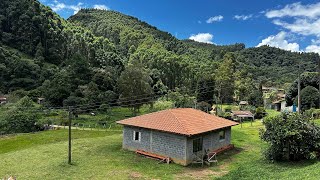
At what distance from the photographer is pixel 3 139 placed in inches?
1596

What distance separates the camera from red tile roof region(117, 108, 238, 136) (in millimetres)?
26125

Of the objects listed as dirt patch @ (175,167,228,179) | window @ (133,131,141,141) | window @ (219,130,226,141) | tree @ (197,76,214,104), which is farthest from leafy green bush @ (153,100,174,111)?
dirt patch @ (175,167,228,179)

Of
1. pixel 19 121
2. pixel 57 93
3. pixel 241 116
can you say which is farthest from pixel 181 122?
pixel 57 93

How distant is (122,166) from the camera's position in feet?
79.5

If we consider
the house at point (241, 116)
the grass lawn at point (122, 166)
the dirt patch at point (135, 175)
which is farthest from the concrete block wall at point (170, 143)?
the house at point (241, 116)

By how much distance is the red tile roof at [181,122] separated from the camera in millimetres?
26125

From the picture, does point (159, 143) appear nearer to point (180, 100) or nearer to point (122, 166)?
point (122, 166)

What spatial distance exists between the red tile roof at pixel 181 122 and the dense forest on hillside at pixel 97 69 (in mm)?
24996

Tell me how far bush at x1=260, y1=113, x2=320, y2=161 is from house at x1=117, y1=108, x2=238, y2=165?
18.6 feet

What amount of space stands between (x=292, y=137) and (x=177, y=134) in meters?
8.36

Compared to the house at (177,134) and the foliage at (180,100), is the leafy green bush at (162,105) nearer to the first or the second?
the foliage at (180,100)

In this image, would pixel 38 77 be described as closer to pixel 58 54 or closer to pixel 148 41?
pixel 58 54

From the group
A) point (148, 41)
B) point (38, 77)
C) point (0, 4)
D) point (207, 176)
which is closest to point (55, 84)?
point (38, 77)

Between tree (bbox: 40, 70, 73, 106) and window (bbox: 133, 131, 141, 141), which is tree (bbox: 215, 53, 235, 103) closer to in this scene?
tree (bbox: 40, 70, 73, 106)
